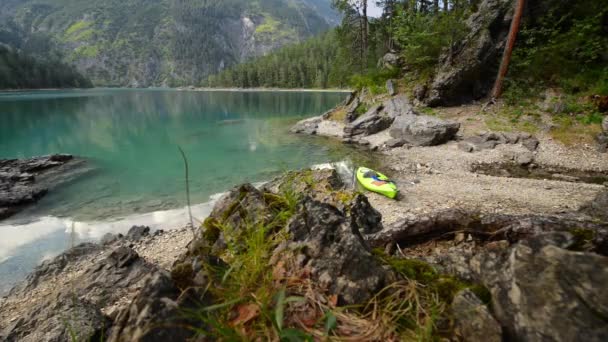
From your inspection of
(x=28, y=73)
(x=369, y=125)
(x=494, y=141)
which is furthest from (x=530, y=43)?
(x=28, y=73)

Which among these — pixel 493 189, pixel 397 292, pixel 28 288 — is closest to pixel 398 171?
pixel 493 189

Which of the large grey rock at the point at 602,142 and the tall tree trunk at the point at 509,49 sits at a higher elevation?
the tall tree trunk at the point at 509,49

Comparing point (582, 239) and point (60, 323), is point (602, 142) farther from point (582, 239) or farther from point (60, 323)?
point (60, 323)

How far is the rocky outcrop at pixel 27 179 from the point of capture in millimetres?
12183

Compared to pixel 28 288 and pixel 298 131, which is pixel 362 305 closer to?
pixel 28 288

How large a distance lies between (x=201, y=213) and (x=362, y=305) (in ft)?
33.3

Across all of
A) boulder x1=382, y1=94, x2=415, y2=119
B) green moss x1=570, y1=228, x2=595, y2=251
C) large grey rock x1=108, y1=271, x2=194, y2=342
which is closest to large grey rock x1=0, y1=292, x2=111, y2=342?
large grey rock x1=108, y1=271, x2=194, y2=342

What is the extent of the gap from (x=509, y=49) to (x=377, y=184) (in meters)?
16.5

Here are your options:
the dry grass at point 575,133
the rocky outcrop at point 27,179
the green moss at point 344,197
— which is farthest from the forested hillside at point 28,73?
the dry grass at point 575,133

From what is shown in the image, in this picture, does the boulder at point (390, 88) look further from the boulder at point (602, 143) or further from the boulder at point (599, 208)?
the boulder at point (599, 208)

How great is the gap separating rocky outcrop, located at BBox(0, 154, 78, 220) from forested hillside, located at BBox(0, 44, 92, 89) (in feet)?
415

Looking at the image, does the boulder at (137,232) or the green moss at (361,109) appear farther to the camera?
the green moss at (361,109)

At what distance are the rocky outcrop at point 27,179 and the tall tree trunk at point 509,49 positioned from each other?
29.6 metres

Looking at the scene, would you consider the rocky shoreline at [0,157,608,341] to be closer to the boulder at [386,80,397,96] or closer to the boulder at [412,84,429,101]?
the boulder at [412,84,429,101]
